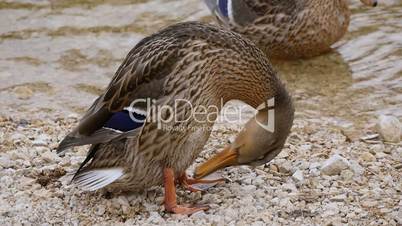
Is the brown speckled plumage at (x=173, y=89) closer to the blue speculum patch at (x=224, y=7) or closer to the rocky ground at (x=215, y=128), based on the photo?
the rocky ground at (x=215, y=128)

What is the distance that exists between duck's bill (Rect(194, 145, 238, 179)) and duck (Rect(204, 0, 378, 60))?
10.3 feet

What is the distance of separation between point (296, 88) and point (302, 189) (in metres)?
2.52

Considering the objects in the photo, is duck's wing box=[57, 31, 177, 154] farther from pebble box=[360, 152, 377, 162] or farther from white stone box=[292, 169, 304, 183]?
pebble box=[360, 152, 377, 162]

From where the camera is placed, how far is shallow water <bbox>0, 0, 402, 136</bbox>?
7312mm

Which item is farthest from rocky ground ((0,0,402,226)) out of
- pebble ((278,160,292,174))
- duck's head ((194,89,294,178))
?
duck's head ((194,89,294,178))

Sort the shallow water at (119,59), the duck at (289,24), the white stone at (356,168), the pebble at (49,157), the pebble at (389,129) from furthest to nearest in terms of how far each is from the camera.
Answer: the duck at (289,24) → the shallow water at (119,59) → the pebble at (389,129) → the pebble at (49,157) → the white stone at (356,168)

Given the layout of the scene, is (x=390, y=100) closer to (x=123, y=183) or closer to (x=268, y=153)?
(x=268, y=153)

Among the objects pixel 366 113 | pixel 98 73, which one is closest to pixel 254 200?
pixel 366 113

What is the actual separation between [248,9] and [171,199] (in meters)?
3.62

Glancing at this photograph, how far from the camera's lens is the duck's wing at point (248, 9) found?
325 inches

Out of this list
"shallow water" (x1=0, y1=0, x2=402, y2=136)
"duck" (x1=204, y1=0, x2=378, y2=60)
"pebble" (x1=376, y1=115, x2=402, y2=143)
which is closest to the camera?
"pebble" (x1=376, y1=115, x2=402, y2=143)

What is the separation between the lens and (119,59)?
8430mm

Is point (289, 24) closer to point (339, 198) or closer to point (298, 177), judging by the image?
point (298, 177)

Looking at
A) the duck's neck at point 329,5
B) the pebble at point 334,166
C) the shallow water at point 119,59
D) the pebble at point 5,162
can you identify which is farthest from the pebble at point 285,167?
the duck's neck at point 329,5
